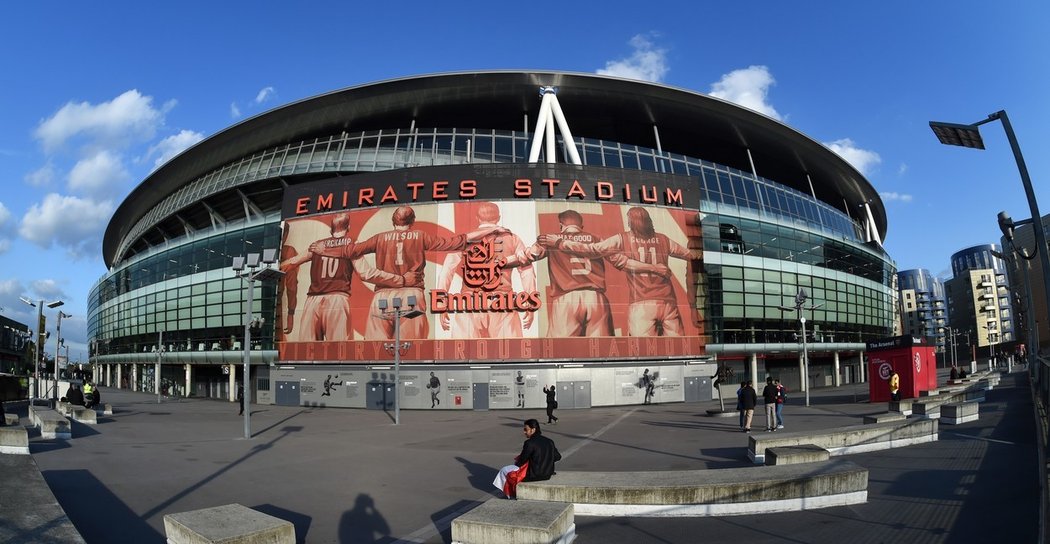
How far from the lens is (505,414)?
3169cm

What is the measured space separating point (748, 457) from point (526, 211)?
79.2 ft

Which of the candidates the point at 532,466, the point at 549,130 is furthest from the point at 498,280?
the point at 532,466

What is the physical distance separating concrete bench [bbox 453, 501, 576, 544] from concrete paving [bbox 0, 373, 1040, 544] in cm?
88

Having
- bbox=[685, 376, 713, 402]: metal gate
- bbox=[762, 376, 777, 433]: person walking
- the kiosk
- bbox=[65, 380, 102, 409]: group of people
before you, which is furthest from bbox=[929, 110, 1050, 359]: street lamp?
bbox=[65, 380, 102, 409]: group of people

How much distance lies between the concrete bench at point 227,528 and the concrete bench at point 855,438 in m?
10.2

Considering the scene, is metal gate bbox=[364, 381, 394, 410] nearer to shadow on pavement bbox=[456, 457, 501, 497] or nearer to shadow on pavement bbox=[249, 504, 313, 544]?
shadow on pavement bbox=[456, 457, 501, 497]

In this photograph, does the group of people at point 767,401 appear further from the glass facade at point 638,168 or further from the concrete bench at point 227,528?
the glass facade at point 638,168

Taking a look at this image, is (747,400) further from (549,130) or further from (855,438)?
(549,130)

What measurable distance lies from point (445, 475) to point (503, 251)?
23.3m

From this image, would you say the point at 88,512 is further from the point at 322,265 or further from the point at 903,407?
the point at 322,265

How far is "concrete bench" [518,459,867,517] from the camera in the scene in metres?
9.20

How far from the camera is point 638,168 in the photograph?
44.5 metres

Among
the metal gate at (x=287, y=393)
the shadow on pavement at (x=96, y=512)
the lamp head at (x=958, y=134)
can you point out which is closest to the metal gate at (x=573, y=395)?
the metal gate at (x=287, y=393)

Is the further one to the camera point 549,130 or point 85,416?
point 549,130
